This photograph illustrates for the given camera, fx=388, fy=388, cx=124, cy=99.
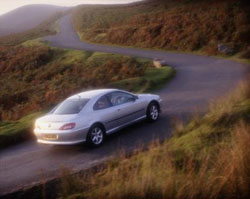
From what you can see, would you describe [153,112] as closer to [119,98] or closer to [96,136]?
[119,98]

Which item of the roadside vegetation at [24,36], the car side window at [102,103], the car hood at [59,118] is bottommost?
the car hood at [59,118]

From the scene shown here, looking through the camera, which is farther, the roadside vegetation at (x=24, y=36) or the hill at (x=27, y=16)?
the hill at (x=27, y=16)

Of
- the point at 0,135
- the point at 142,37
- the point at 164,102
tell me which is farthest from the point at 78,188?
the point at 142,37

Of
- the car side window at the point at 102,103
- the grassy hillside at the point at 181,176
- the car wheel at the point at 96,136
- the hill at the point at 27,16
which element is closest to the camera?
the grassy hillside at the point at 181,176

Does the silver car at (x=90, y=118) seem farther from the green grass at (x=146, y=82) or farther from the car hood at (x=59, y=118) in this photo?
the green grass at (x=146, y=82)

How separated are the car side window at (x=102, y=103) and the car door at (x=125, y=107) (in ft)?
0.51

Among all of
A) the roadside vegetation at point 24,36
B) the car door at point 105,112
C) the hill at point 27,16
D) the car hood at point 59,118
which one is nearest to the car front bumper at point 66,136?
the car hood at point 59,118

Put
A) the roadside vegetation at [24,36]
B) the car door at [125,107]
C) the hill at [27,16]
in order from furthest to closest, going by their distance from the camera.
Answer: the hill at [27,16] < the roadside vegetation at [24,36] < the car door at [125,107]

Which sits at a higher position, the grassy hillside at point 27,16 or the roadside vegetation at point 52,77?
the grassy hillside at point 27,16

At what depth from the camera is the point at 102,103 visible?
1105 cm

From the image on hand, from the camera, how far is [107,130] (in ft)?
35.7

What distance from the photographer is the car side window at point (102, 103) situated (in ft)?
35.6

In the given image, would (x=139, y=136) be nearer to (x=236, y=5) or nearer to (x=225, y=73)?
(x=225, y=73)

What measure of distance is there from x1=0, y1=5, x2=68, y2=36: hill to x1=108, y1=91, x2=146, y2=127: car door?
9199 cm
